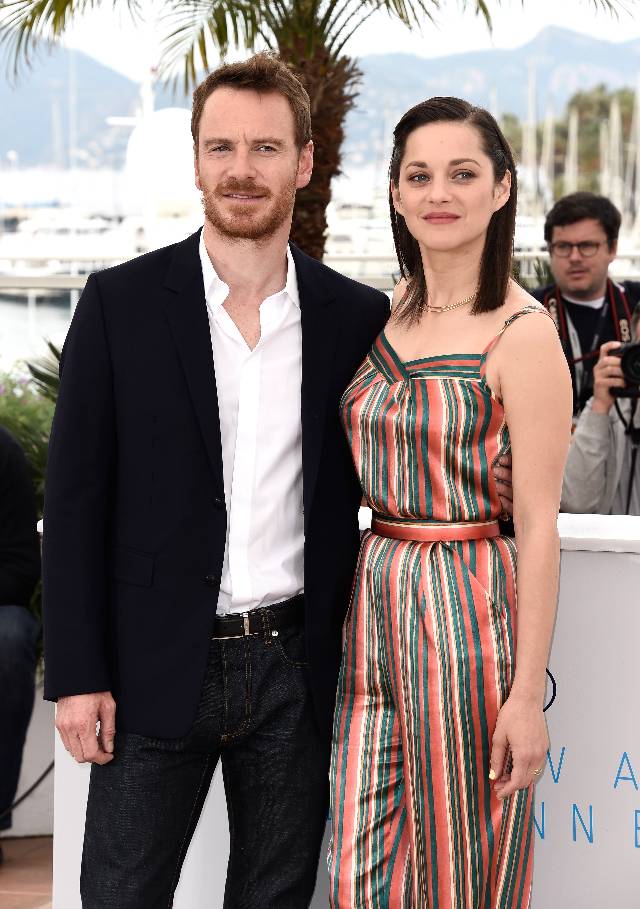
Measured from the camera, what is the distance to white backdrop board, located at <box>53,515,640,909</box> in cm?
266

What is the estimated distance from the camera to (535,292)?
5.11 metres

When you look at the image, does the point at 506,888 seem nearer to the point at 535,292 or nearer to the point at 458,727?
the point at 458,727

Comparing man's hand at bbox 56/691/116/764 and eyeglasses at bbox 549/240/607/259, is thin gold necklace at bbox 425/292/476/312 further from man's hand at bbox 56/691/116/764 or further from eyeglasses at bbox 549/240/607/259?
eyeglasses at bbox 549/240/607/259

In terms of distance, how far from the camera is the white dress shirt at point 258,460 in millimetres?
2188

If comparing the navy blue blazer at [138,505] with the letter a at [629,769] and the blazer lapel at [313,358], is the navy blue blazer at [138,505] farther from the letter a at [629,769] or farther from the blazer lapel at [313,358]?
the letter a at [629,769]

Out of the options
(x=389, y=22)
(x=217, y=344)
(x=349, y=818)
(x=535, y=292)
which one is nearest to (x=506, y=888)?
(x=349, y=818)

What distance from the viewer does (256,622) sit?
2.19 metres

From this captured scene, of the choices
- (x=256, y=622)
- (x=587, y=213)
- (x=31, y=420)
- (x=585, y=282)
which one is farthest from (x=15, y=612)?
(x=587, y=213)

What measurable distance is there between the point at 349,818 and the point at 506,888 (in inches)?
12.3

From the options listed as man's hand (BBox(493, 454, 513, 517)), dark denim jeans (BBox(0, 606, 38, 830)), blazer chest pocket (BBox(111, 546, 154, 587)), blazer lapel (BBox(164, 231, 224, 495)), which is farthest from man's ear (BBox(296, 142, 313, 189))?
dark denim jeans (BBox(0, 606, 38, 830))

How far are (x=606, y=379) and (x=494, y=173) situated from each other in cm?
155

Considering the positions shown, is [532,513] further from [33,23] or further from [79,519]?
[33,23]

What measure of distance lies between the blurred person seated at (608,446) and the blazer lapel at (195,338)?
1.82 m

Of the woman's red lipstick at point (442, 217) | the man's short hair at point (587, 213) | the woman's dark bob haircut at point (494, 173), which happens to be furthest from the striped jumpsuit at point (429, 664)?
the man's short hair at point (587, 213)
